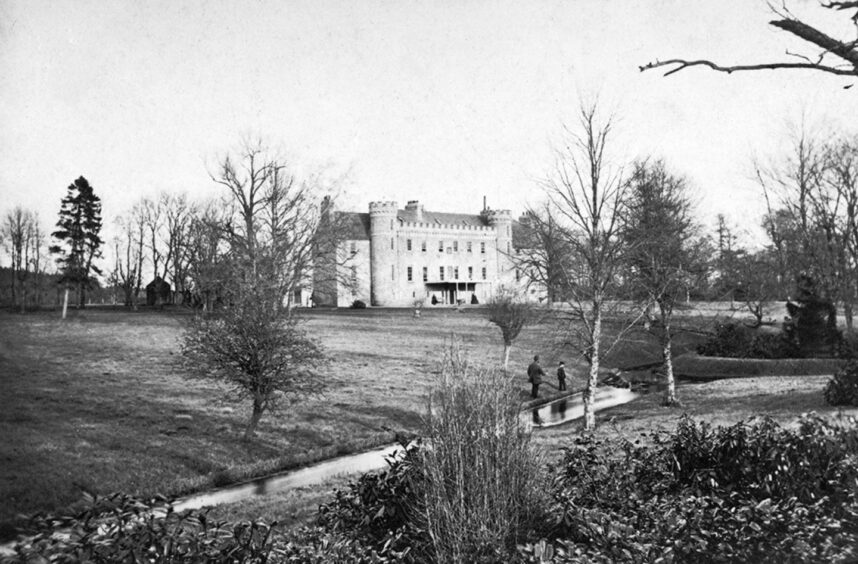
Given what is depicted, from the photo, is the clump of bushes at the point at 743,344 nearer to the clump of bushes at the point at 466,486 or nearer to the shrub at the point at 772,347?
the shrub at the point at 772,347

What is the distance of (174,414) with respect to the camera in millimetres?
15555

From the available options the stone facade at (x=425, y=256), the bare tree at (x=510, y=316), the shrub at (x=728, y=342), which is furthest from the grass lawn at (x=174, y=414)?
the stone facade at (x=425, y=256)

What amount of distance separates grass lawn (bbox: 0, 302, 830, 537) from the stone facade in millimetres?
32396

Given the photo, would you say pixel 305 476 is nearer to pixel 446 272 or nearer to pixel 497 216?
pixel 446 272

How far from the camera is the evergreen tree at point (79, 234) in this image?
22.1 meters

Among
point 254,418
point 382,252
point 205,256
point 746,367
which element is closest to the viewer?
→ point 254,418

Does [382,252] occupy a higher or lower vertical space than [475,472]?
higher

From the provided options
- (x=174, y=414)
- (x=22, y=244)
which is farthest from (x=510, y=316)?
(x=22, y=244)

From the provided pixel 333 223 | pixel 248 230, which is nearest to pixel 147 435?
pixel 248 230

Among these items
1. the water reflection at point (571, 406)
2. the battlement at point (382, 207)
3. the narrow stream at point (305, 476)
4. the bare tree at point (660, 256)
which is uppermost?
the battlement at point (382, 207)

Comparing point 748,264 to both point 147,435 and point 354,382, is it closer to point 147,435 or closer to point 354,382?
point 354,382

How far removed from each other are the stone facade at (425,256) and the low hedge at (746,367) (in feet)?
102

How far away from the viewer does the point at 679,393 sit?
19.2 meters

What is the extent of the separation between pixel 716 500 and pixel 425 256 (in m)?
58.2
